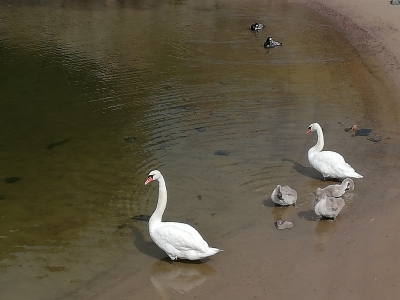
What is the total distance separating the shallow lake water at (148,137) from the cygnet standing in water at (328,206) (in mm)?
227

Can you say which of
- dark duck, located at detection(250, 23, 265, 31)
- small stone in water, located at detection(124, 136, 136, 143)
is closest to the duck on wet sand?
small stone in water, located at detection(124, 136, 136, 143)

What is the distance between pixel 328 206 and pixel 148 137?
6.01 m

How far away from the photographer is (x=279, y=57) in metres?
22.1

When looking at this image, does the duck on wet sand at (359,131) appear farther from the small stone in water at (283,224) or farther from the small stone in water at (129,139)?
the small stone in water at (129,139)

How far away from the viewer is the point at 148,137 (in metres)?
15.2

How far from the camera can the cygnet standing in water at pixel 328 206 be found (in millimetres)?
10523

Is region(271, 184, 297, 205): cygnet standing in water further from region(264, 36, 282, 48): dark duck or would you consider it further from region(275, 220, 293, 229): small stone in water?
region(264, 36, 282, 48): dark duck

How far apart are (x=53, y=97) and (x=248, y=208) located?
929 cm

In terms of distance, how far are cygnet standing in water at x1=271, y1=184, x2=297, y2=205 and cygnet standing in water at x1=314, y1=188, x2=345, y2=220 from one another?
0.59m

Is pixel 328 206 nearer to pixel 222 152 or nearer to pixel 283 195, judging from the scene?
pixel 283 195

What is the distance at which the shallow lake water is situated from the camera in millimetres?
10109

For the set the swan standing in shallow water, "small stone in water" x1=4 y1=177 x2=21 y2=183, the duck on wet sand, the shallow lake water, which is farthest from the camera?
the duck on wet sand

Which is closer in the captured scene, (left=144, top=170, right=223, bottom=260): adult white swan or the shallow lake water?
(left=144, top=170, right=223, bottom=260): adult white swan

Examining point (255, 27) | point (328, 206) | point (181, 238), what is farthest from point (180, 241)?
point (255, 27)
